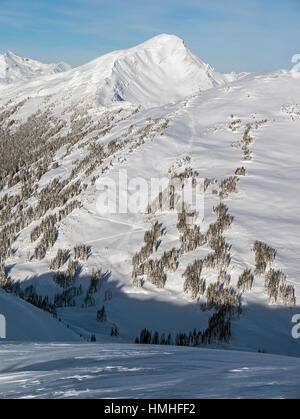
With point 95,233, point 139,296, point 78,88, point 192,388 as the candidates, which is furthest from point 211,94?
point 78,88

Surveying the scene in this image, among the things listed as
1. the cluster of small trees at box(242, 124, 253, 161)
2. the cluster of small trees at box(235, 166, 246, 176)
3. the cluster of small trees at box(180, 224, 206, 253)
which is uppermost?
the cluster of small trees at box(242, 124, 253, 161)

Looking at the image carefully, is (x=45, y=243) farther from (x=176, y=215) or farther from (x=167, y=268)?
(x=167, y=268)

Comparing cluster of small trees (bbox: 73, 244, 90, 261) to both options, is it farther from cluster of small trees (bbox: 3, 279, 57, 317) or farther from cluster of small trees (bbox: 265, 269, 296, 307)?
Result: cluster of small trees (bbox: 265, 269, 296, 307)

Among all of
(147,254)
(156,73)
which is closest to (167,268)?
(147,254)

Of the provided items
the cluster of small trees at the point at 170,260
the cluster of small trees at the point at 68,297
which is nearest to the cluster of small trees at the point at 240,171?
the cluster of small trees at the point at 170,260

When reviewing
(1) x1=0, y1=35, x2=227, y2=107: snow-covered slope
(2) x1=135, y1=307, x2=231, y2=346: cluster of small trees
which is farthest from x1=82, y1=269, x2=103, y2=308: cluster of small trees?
(1) x1=0, y1=35, x2=227, y2=107: snow-covered slope
